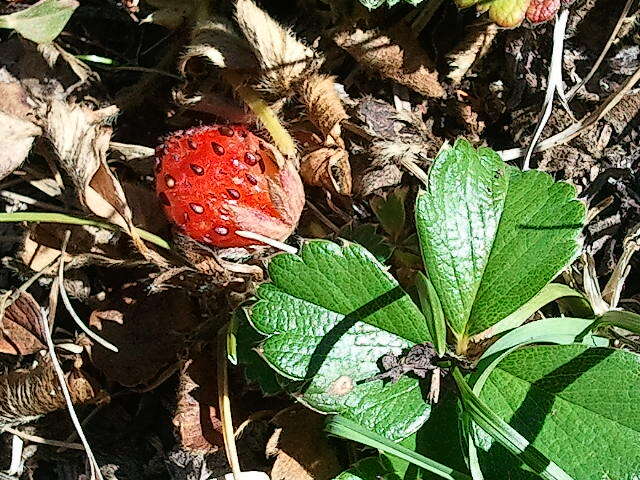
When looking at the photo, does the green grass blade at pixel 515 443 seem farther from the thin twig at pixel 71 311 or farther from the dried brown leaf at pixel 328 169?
the thin twig at pixel 71 311

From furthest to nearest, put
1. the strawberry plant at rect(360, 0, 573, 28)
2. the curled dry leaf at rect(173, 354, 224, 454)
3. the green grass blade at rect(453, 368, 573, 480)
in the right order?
1. the curled dry leaf at rect(173, 354, 224, 454)
2. the strawberry plant at rect(360, 0, 573, 28)
3. the green grass blade at rect(453, 368, 573, 480)

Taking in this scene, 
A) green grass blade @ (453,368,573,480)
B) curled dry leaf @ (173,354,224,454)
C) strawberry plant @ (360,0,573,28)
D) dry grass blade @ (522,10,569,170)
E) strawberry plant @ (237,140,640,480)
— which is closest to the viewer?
green grass blade @ (453,368,573,480)

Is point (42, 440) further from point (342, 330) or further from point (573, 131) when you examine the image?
point (573, 131)

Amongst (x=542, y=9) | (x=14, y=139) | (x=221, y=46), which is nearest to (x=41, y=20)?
(x=14, y=139)

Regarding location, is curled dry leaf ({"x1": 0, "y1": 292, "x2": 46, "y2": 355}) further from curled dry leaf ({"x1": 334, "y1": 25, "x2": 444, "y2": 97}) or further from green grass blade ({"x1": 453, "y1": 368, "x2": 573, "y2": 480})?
green grass blade ({"x1": 453, "y1": 368, "x2": 573, "y2": 480})

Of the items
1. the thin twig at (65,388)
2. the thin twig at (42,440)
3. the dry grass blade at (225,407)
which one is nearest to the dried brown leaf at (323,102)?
the dry grass blade at (225,407)

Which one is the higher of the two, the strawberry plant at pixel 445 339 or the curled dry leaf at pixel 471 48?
the curled dry leaf at pixel 471 48

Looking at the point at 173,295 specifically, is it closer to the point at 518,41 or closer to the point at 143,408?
the point at 143,408

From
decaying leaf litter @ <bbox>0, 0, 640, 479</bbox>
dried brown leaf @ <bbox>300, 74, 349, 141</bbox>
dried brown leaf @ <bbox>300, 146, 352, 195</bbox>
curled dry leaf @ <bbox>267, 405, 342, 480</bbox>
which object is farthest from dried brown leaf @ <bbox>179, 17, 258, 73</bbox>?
curled dry leaf @ <bbox>267, 405, 342, 480</bbox>
